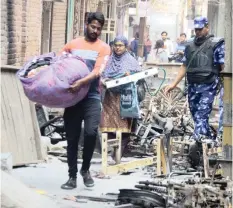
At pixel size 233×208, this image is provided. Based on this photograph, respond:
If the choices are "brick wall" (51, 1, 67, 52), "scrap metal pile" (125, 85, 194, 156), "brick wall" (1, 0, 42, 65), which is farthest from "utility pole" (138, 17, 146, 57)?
"scrap metal pile" (125, 85, 194, 156)

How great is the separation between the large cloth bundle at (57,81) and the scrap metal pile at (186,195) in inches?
53.0

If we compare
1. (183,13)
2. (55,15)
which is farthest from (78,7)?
(183,13)

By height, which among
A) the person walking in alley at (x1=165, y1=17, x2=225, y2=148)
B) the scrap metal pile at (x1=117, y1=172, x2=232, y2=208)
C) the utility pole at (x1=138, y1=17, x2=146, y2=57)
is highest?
the person walking in alley at (x1=165, y1=17, x2=225, y2=148)

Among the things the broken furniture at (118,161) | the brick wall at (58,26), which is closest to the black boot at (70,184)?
the broken furniture at (118,161)

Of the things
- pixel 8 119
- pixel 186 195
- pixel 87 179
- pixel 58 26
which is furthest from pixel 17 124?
pixel 58 26

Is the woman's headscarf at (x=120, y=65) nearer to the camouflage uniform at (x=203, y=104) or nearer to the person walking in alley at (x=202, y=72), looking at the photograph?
the person walking in alley at (x=202, y=72)

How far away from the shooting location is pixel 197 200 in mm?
6461

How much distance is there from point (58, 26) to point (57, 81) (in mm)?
12011

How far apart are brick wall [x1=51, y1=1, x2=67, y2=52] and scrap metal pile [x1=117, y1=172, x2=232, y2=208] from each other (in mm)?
12382

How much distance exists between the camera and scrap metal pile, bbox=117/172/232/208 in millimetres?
6410

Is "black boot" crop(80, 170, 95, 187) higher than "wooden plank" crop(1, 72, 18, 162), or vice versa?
"wooden plank" crop(1, 72, 18, 162)

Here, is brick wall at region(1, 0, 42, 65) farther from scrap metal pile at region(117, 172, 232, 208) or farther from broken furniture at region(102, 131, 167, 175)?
scrap metal pile at region(117, 172, 232, 208)

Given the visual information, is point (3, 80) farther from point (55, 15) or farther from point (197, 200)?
point (55, 15)

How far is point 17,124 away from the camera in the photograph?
9766 millimetres
